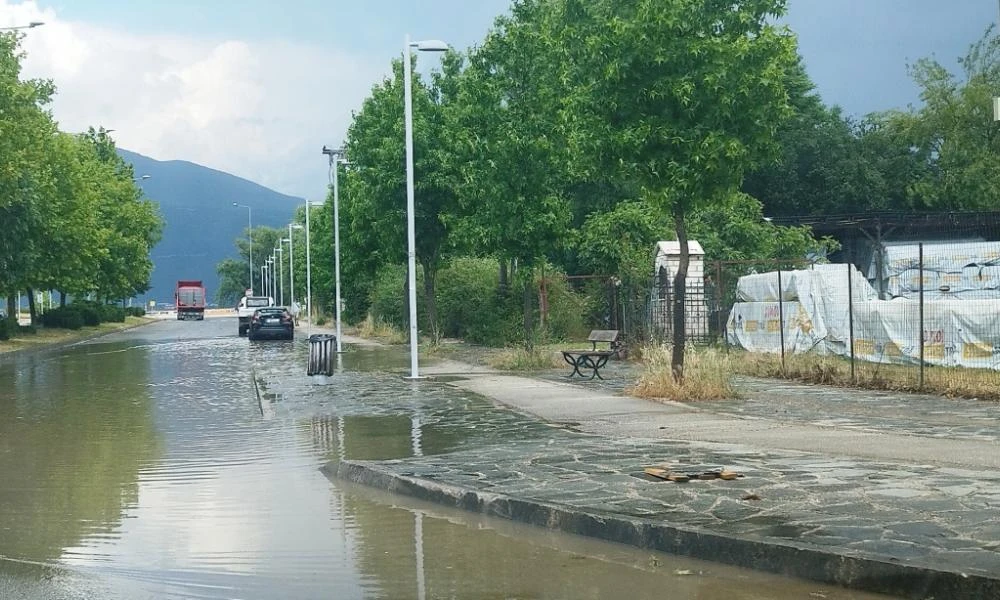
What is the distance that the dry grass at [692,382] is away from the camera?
1812 centimetres

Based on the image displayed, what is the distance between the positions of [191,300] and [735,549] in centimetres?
10977

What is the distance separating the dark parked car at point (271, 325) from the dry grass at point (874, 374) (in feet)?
104

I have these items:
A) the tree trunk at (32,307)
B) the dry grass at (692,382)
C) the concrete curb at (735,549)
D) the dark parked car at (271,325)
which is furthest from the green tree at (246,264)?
the concrete curb at (735,549)

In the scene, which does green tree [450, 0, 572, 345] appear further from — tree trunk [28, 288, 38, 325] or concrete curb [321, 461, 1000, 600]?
tree trunk [28, 288, 38, 325]

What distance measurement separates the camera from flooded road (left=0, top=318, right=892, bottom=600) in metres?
7.25

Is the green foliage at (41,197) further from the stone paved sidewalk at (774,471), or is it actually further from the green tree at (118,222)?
the stone paved sidewalk at (774,471)

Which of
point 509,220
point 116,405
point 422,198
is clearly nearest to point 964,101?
point 422,198

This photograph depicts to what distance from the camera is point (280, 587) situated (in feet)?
23.8

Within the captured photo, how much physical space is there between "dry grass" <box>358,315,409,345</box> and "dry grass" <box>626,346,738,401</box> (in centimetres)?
2552

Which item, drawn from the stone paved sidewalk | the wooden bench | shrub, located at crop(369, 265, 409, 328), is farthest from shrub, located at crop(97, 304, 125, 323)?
the stone paved sidewalk

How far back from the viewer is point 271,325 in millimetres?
52438

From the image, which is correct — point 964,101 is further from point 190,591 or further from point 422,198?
point 190,591

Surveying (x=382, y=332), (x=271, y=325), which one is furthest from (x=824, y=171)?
(x=271, y=325)

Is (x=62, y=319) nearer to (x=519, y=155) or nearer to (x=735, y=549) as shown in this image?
(x=519, y=155)
